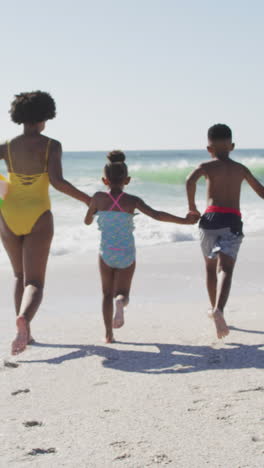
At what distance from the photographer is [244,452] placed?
2.52 meters

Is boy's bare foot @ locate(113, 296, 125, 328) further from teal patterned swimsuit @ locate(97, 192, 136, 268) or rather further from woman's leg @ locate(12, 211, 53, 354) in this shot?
woman's leg @ locate(12, 211, 53, 354)

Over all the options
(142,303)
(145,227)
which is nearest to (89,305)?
(142,303)

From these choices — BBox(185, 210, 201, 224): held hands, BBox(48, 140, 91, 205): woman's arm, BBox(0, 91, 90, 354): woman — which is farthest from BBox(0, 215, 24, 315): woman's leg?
BBox(185, 210, 201, 224): held hands

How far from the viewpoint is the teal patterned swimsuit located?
169 inches

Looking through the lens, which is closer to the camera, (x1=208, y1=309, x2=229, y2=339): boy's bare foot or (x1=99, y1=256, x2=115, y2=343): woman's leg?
(x1=208, y1=309, x2=229, y2=339): boy's bare foot

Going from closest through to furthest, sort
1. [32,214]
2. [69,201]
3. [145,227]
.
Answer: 1. [32,214]
2. [145,227]
3. [69,201]

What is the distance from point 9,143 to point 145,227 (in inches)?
271

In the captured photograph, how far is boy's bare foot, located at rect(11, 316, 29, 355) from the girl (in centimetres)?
65

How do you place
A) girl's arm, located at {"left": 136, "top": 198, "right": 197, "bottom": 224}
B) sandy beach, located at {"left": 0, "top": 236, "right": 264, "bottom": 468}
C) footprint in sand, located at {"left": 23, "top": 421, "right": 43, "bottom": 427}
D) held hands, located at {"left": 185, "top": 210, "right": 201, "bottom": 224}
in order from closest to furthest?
1. sandy beach, located at {"left": 0, "top": 236, "right": 264, "bottom": 468}
2. footprint in sand, located at {"left": 23, "top": 421, "right": 43, "bottom": 427}
3. girl's arm, located at {"left": 136, "top": 198, "right": 197, "bottom": 224}
4. held hands, located at {"left": 185, "top": 210, "right": 201, "bottom": 224}

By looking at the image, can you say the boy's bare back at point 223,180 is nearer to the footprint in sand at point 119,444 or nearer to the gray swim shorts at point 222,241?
the gray swim shorts at point 222,241

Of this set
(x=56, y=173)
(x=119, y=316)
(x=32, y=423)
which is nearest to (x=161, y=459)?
(x=32, y=423)

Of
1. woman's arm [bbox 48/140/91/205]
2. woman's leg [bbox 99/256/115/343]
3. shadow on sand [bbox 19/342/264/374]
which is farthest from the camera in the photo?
woman's leg [bbox 99/256/115/343]

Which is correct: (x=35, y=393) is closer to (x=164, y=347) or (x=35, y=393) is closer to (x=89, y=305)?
(x=164, y=347)

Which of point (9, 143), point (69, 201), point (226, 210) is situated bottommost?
point (69, 201)
